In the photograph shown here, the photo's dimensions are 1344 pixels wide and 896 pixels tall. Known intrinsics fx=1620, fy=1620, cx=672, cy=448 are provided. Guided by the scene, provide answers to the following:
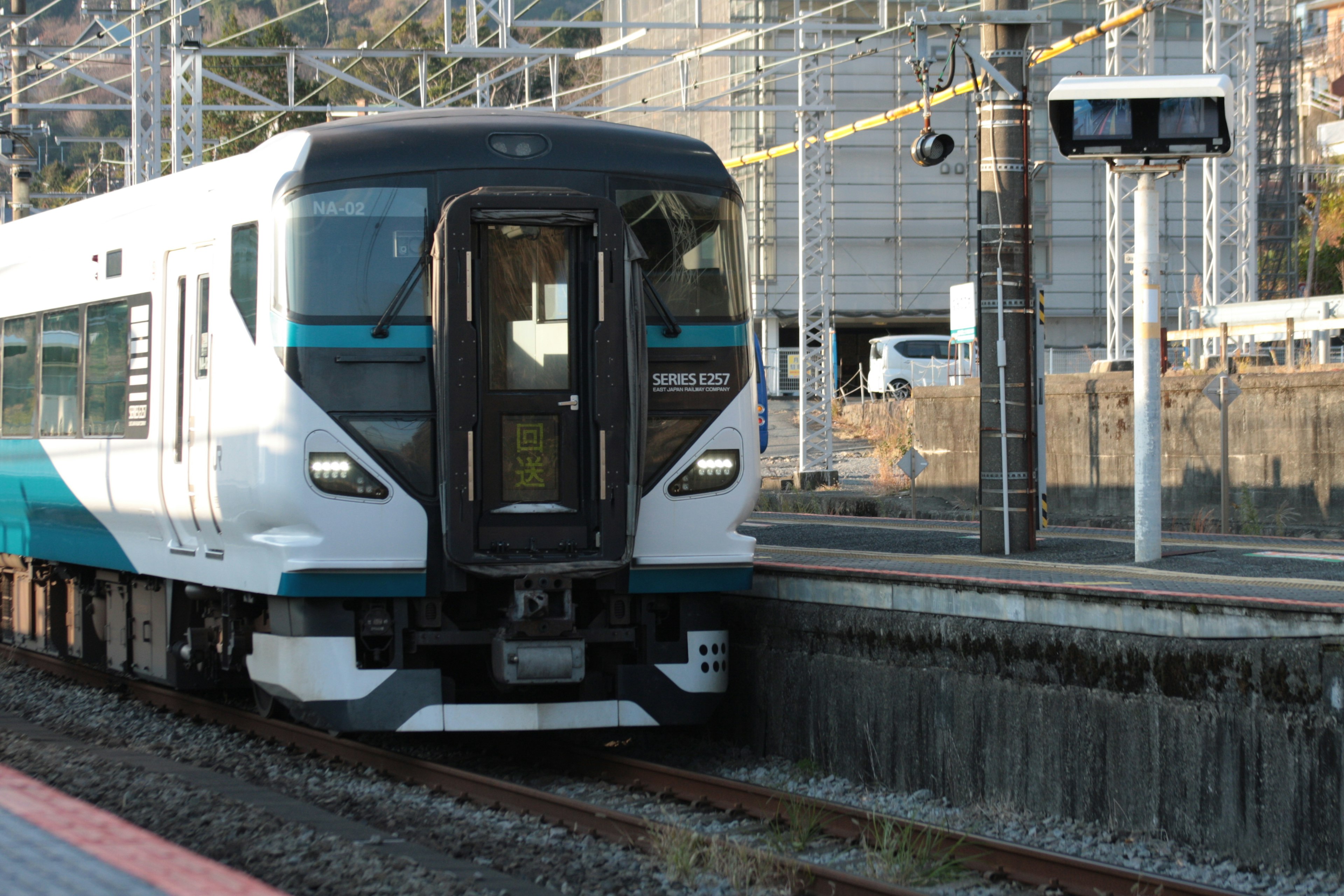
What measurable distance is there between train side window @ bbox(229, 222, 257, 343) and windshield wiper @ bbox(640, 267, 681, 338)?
6.85 ft

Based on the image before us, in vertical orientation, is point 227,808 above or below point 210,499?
below

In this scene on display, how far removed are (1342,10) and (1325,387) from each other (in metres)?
70.6

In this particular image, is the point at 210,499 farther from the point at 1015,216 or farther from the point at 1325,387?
the point at 1325,387

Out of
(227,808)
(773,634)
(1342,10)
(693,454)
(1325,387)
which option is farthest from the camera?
(1342,10)

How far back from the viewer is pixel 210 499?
9.09 metres

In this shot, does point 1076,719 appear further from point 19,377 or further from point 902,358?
point 902,358

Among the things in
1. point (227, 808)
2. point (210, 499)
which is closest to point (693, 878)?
point (227, 808)

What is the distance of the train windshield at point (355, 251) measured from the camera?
841 centimetres

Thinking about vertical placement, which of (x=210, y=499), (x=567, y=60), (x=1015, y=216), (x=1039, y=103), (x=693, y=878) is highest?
(x=567, y=60)

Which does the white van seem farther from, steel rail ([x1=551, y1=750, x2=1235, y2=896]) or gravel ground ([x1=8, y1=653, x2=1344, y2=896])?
steel rail ([x1=551, y1=750, x2=1235, y2=896])

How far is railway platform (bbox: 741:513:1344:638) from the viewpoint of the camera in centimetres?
→ 701

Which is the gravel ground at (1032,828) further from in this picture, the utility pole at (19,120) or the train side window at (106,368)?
the utility pole at (19,120)

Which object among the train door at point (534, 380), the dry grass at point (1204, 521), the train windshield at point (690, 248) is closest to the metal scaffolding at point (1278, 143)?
the dry grass at point (1204, 521)

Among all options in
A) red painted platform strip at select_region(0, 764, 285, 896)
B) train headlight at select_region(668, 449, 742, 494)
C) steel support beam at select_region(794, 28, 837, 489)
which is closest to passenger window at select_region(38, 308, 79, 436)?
train headlight at select_region(668, 449, 742, 494)
